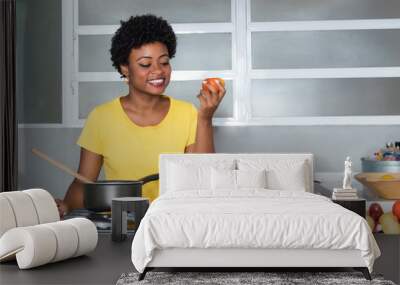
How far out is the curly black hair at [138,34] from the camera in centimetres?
743

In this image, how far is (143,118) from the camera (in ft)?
24.3

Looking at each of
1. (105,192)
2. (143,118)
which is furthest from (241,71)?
(105,192)

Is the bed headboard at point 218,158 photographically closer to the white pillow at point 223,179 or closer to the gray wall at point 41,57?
the white pillow at point 223,179

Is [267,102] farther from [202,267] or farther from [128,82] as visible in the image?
[202,267]

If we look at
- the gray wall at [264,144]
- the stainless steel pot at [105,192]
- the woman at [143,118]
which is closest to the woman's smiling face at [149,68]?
the woman at [143,118]

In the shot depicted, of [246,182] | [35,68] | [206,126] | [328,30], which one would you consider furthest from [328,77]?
[35,68]

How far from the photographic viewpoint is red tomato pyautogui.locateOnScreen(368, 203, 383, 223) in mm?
7059

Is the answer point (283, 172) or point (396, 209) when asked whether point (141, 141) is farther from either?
point (396, 209)

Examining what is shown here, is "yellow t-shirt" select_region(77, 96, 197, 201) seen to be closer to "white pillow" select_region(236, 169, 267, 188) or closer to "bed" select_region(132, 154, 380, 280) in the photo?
"white pillow" select_region(236, 169, 267, 188)

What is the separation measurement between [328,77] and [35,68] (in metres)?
3.05

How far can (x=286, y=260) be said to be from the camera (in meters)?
4.64

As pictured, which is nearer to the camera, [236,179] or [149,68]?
[236,179]

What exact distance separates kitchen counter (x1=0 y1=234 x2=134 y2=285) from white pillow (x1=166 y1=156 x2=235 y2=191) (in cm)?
82

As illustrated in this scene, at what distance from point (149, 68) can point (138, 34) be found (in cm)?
39
